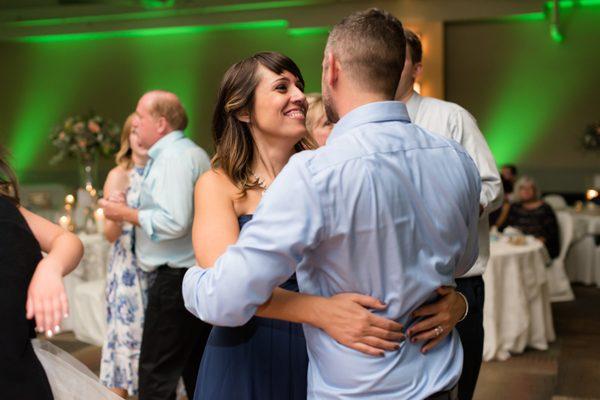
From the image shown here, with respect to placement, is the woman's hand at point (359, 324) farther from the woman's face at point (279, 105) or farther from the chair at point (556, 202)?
the chair at point (556, 202)

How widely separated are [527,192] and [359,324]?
6203 mm

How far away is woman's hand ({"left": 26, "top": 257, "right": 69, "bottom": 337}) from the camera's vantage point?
1.20 metres

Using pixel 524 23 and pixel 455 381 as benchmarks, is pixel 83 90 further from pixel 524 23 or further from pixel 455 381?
pixel 455 381

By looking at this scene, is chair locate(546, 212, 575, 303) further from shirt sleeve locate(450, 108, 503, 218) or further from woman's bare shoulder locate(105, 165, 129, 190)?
shirt sleeve locate(450, 108, 503, 218)

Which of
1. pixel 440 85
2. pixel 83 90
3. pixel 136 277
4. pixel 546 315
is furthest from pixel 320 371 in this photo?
pixel 83 90

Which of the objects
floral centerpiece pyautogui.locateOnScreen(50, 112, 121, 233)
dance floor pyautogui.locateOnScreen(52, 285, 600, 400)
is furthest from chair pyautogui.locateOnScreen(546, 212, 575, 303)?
floral centerpiece pyautogui.locateOnScreen(50, 112, 121, 233)

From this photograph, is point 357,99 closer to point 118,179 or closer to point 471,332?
point 471,332

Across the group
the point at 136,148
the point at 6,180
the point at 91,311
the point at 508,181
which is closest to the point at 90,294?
the point at 91,311

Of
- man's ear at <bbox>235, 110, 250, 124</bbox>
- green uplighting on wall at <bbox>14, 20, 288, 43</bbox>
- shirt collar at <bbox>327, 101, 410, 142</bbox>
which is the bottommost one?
man's ear at <bbox>235, 110, 250, 124</bbox>

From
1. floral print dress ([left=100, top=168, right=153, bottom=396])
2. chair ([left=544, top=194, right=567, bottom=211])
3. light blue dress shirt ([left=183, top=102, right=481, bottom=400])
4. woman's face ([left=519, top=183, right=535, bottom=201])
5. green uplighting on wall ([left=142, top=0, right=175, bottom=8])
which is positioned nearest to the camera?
light blue dress shirt ([left=183, top=102, right=481, bottom=400])

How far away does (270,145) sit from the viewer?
6.53ft

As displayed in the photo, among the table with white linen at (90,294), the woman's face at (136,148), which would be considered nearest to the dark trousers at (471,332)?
the woman's face at (136,148)

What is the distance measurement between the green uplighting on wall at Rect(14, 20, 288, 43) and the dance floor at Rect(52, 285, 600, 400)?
672 centimetres

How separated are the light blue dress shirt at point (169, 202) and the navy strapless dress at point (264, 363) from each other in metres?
1.41
